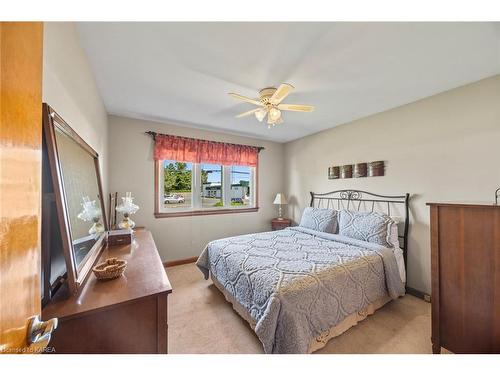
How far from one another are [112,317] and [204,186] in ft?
9.49

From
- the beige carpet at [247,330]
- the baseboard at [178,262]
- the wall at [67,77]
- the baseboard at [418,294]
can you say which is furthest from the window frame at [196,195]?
the baseboard at [418,294]

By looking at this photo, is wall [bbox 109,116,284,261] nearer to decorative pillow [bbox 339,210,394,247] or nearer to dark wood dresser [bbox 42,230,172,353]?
decorative pillow [bbox 339,210,394,247]

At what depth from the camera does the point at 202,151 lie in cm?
355

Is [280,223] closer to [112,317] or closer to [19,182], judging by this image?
[112,317]

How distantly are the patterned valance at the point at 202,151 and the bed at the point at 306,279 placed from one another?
1.64 meters

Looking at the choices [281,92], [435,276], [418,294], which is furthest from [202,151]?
[418,294]

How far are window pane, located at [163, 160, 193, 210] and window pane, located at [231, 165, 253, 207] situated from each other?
852 millimetres

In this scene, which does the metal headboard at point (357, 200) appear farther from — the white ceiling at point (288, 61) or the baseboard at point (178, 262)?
the baseboard at point (178, 262)

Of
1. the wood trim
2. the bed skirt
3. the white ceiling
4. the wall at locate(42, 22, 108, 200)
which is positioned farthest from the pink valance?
the wood trim

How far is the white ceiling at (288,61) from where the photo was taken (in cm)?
136

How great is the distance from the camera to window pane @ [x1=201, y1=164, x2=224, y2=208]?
3.71m

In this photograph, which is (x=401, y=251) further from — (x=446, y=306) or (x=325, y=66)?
(x=325, y=66)

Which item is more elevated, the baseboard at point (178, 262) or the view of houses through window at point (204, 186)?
the view of houses through window at point (204, 186)

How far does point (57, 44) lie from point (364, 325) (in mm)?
3124
